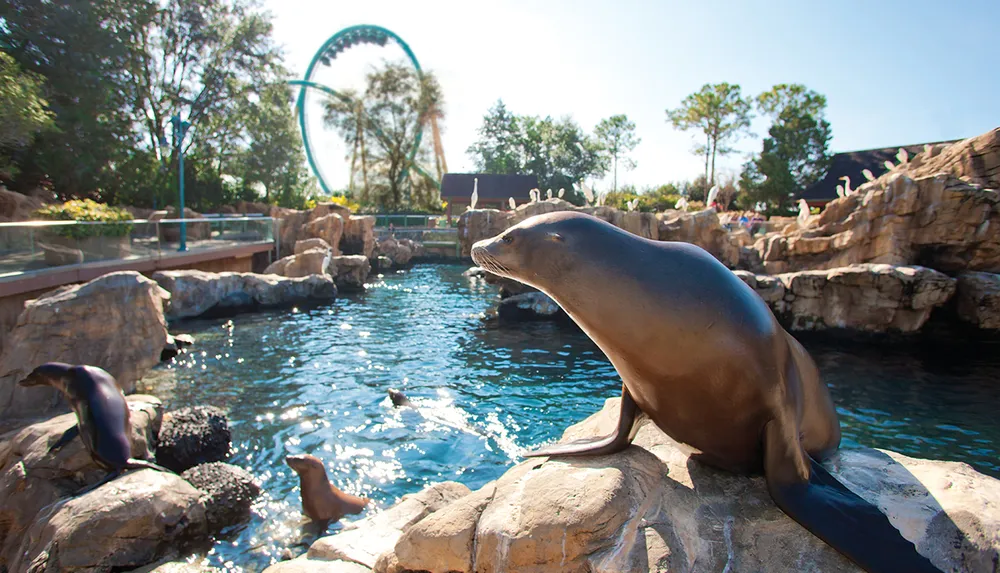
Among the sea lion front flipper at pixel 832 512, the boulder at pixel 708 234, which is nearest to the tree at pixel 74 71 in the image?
the boulder at pixel 708 234

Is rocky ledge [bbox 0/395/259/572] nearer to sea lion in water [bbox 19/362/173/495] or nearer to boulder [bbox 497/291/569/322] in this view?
sea lion in water [bbox 19/362/173/495]

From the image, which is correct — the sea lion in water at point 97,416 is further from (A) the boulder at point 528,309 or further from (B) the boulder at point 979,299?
(B) the boulder at point 979,299

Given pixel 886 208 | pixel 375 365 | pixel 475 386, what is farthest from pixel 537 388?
pixel 886 208

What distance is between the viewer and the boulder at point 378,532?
3600 millimetres

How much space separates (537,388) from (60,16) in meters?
19.3

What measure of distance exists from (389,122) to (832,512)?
40.4 m

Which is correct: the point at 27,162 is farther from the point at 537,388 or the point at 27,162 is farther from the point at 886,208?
the point at 886,208

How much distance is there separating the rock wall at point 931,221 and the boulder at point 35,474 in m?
15.4

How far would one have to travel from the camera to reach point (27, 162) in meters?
17.2

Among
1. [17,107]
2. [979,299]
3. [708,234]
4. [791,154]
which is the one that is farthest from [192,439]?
[791,154]

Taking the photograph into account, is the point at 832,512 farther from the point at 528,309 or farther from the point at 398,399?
the point at 528,309

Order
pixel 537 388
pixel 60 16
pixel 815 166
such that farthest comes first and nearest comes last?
pixel 815 166 < pixel 60 16 < pixel 537 388

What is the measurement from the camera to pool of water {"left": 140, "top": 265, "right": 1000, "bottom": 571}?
5.68 m

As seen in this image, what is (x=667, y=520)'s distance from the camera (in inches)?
80.5
